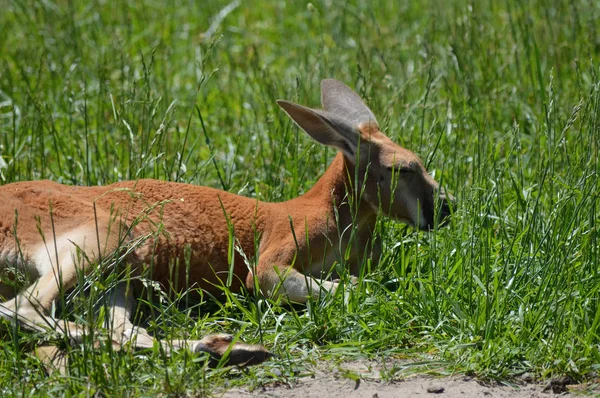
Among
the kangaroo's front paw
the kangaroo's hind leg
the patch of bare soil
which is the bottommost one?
the patch of bare soil

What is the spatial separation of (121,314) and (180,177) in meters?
1.36

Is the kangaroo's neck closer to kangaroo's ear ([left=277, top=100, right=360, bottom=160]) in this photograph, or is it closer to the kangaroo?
the kangaroo

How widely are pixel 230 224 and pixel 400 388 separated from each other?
136 centimetres

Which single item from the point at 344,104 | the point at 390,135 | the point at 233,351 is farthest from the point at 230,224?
the point at 390,135

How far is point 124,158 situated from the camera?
6.57m

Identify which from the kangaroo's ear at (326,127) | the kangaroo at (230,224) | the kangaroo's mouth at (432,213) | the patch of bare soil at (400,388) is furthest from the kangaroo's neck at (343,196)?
the patch of bare soil at (400,388)

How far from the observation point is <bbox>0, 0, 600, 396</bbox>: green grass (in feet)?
13.6

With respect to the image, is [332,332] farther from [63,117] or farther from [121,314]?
[63,117]

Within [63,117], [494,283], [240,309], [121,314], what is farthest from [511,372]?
[63,117]

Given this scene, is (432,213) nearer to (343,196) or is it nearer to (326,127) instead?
(343,196)

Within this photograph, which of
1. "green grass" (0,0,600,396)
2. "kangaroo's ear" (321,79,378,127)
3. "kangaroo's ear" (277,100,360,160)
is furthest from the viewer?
"kangaroo's ear" (321,79,378,127)

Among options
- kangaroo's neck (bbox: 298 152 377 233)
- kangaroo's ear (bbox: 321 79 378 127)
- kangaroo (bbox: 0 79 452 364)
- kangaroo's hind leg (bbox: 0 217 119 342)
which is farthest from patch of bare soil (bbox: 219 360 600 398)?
kangaroo's ear (bbox: 321 79 378 127)

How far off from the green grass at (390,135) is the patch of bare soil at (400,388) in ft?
0.25

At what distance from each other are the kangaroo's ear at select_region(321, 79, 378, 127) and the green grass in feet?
0.43
